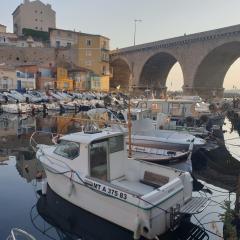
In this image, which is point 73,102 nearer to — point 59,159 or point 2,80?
point 2,80

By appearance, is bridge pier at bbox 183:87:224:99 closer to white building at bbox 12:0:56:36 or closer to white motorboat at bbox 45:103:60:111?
white motorboat at bbox 45:103:60:111

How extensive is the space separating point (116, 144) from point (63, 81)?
181 ft

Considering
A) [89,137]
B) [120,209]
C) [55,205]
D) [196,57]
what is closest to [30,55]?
[196,57]

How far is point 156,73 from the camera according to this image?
80.4 metres

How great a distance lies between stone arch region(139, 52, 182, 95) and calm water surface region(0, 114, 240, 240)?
190 ft

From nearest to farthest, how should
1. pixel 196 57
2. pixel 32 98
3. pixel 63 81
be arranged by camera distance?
pixel 32 98 < pixel 196 57 < pixel 63 81

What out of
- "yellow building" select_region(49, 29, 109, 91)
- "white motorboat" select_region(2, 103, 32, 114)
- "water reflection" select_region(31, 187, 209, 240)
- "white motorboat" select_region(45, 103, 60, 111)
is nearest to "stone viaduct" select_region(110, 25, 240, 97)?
"yellow building" select_region(49, 29, 109, 91)

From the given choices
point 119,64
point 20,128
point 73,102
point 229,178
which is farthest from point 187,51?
point 229,178

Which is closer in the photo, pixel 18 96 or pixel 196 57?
pixel 18 96

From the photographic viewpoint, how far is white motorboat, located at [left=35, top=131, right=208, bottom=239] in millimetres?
7977

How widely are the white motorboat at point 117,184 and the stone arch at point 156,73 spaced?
6491 centimetres

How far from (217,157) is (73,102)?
93.1 feet

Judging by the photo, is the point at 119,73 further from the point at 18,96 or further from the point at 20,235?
the point at 20,235

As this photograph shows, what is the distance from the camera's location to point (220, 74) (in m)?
59.9
